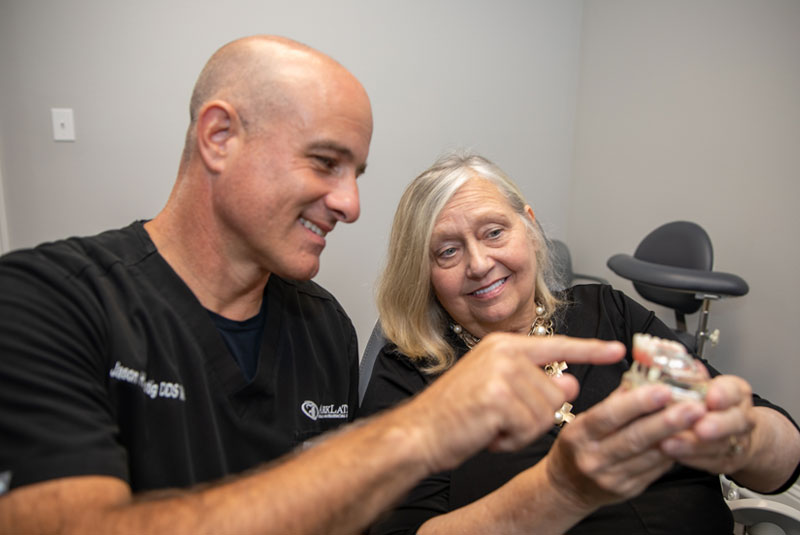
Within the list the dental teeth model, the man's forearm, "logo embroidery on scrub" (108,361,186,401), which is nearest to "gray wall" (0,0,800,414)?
"logo embroidery on scrub" (108,361,186,401)

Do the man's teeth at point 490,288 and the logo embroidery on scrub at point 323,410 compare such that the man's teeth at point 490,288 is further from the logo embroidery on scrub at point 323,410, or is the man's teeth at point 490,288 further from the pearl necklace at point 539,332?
the logo embroidery on scrub at point 323,410

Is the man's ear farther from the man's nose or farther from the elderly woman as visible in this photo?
the elderly woman

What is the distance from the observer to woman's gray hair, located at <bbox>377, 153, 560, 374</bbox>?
1.34 metres

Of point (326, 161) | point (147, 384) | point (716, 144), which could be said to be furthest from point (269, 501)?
point (716, 144)

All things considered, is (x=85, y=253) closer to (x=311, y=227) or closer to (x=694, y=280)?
(x=311, y=227)

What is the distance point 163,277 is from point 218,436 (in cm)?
30

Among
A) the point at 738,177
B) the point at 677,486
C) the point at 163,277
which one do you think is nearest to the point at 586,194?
the point at 738,177

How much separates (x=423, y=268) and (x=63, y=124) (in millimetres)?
1826

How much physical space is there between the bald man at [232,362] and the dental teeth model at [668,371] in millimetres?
85

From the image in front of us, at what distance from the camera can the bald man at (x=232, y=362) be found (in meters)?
0.63

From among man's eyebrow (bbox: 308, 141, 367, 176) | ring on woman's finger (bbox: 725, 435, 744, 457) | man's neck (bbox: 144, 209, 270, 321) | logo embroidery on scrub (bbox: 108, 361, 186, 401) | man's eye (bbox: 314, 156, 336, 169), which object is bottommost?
ring on woman's finger (bbox: 725, 435, 744, 457)

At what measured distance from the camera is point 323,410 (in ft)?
3.68

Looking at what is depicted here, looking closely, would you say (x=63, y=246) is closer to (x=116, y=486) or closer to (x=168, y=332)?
(x=168, y=332)

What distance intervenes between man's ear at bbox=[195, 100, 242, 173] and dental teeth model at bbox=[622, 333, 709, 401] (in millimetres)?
776
